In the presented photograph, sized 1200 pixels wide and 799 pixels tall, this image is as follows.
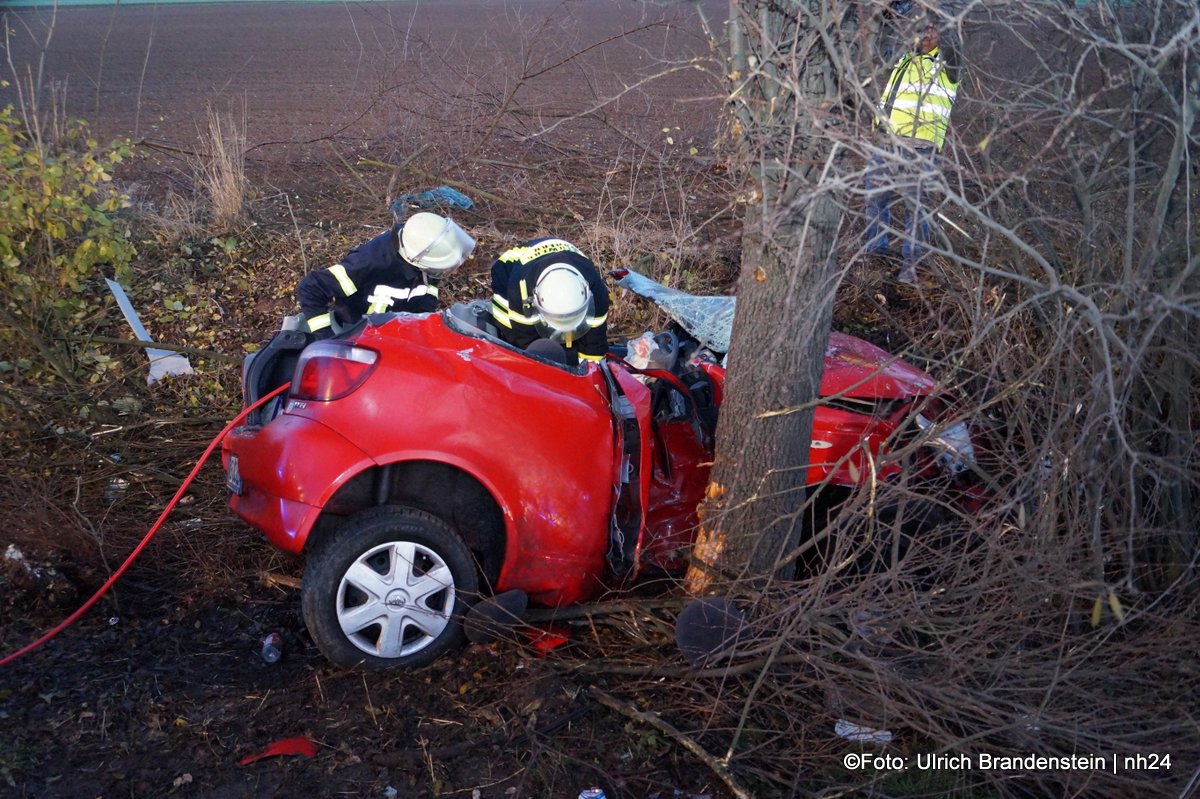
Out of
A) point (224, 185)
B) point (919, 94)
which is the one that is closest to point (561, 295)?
point (919, 94)

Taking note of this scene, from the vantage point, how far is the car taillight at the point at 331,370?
3.64 m

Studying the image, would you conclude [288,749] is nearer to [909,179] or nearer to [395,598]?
[395,598]

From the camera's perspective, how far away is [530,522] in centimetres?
386

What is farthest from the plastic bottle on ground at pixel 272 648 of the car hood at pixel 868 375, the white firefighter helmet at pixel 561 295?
the car hood at pixel 868 375

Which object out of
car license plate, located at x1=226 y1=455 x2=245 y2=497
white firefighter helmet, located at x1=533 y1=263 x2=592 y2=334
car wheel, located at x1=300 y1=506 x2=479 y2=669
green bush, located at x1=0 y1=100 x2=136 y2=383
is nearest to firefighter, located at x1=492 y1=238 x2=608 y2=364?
white firefighter helmet, located at x1=533 y1=263 x2=592 y2=334

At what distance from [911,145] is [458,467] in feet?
6.35

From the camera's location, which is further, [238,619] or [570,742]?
[238,619]

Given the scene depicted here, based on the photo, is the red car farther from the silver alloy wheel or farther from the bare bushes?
the bare bushes

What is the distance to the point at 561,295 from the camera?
4.61 meters

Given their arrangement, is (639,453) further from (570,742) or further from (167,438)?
(167,438)

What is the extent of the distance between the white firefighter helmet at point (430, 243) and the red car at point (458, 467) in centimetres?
106

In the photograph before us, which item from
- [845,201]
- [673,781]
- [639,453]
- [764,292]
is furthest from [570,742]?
[845,201]

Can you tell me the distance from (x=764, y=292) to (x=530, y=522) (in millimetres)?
1225

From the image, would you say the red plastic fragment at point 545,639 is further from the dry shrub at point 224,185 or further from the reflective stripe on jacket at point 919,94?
the dry shrub at point 224,185
